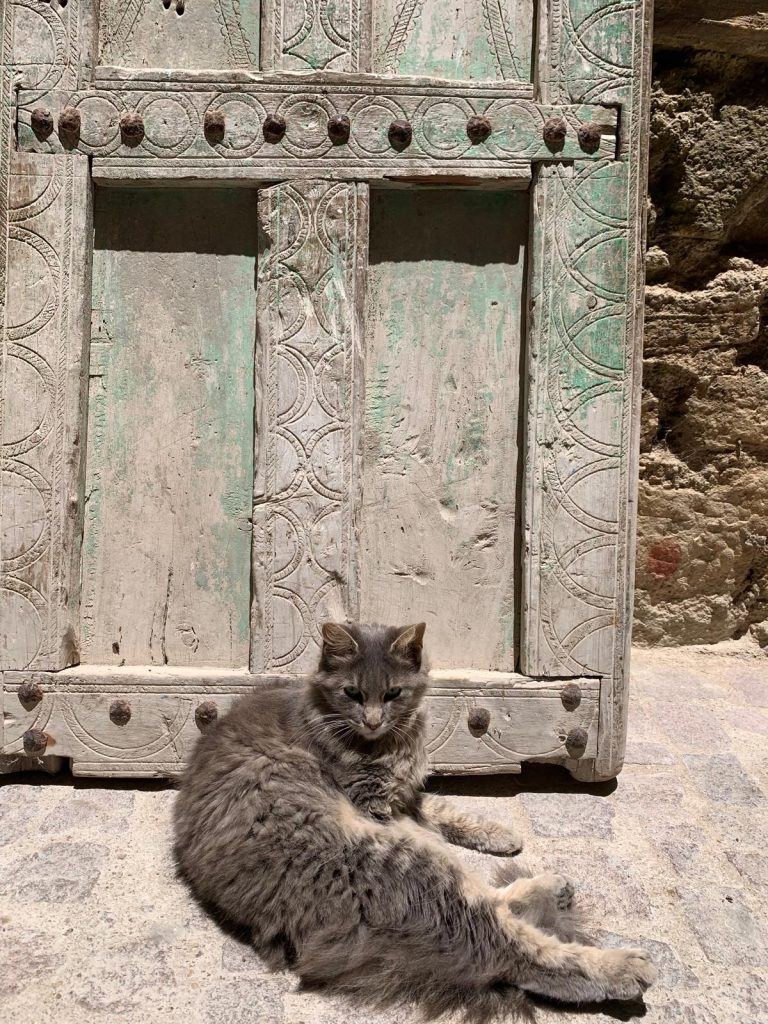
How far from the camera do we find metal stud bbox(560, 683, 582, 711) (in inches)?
125

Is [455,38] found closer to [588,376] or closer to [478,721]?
[588,376]

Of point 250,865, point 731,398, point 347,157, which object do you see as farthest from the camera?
point 731,398

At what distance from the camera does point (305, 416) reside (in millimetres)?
3139

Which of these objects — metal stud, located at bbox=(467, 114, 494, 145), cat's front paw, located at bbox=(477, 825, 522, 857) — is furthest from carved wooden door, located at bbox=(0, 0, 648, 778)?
cat's front paw, located at bbox=(477, 825, 522, 857)

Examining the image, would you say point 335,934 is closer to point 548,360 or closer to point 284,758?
point 284,758

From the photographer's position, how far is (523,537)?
10.5 ft

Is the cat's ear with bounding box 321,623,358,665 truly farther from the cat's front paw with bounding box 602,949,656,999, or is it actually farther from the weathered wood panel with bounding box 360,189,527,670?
the cat's front paw with bounding box 602,949,656,999

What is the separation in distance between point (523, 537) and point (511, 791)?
98 cm

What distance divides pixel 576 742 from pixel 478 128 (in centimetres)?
227

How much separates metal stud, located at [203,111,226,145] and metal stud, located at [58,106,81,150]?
1.48 feet

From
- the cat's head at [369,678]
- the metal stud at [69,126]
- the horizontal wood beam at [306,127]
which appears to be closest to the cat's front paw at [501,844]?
the cat's head at [369,678]

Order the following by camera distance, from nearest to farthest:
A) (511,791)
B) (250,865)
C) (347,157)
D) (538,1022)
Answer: (538,1022) → (250,865) → (347,157) → (511,791)

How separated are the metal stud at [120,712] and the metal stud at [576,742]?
1641 millimetres

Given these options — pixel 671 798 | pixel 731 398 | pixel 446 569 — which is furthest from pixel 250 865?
pixel 731 398
